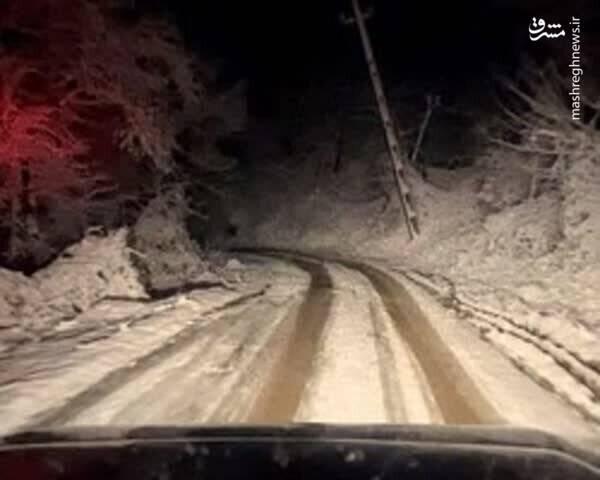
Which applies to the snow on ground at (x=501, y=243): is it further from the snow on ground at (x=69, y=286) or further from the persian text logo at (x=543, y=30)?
the snow on ground at (x=69, y=286)

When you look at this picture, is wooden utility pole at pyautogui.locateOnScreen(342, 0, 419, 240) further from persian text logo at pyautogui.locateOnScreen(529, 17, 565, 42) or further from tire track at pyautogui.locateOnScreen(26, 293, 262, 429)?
tire track at pyautogui.locateOnScreen(26, 293, 262, 429)

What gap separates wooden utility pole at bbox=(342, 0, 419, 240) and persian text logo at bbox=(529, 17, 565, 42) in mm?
6150

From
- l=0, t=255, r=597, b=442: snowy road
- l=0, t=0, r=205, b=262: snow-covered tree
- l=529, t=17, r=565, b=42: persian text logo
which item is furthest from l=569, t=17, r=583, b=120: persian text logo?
l=0, t=0, r=205, b=262: snow-covered tree

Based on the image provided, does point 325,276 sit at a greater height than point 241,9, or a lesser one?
lesser

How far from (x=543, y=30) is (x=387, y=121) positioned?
7.86 metres

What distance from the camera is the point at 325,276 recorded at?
22.9m

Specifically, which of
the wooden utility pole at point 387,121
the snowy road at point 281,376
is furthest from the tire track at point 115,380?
the wooden utility pole at point 387,121

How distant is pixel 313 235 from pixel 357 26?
49.1ft

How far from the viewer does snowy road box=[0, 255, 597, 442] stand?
25.2 feet

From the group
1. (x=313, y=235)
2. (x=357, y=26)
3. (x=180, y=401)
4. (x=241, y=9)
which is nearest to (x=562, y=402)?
(x=180, y=401)

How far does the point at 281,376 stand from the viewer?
938 centimetres

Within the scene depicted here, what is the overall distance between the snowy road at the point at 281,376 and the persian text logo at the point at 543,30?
14.6m

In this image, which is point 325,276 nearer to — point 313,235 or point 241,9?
point 313,235

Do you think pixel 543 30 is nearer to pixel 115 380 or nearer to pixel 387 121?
pixel 387 121
